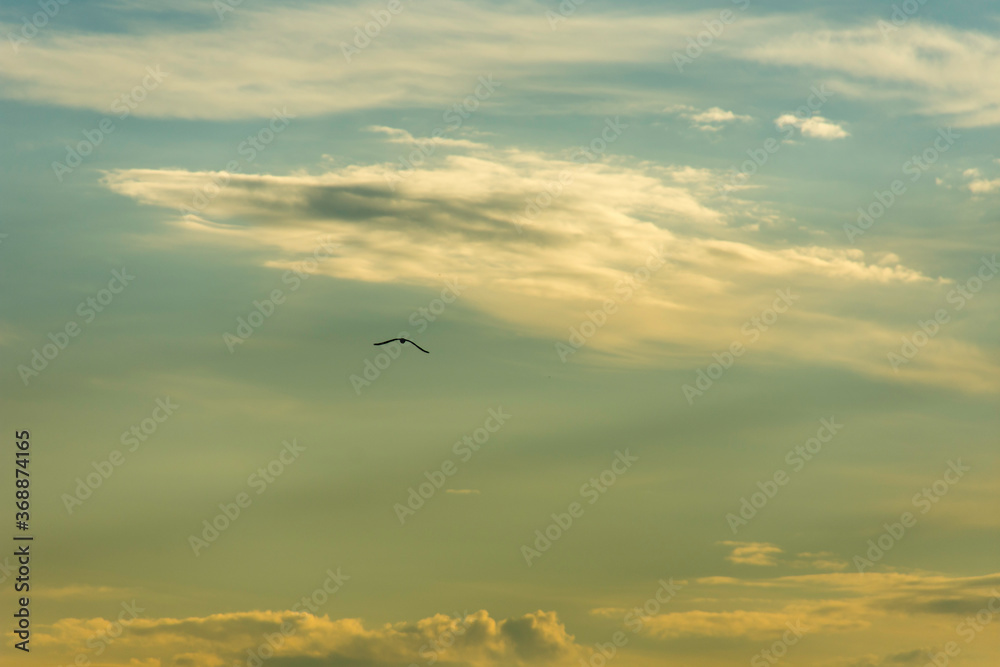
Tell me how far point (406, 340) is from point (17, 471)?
63.5 meters

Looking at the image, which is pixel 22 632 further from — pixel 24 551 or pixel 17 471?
pixel 17 471

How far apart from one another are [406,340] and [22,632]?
82939 millimetres

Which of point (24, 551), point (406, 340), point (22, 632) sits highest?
point (406, 340)

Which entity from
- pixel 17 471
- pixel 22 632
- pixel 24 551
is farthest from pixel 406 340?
pixel 22 632

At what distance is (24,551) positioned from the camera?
3979 inches

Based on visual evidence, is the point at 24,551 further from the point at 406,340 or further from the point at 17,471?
the point at 406,340

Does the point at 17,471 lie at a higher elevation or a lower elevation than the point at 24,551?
higher

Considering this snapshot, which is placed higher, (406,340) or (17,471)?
(406,340)

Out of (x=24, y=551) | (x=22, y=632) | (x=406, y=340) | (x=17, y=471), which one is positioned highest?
(x=406, y=340)

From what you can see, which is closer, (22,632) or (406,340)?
(406,340)

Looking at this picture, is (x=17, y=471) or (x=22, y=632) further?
(x=22, y=632)

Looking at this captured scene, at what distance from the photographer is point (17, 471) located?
93438 millimetres

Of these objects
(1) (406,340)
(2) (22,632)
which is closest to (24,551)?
(2) (22,632)

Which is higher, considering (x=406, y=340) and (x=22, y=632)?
(x=406, y=340)
